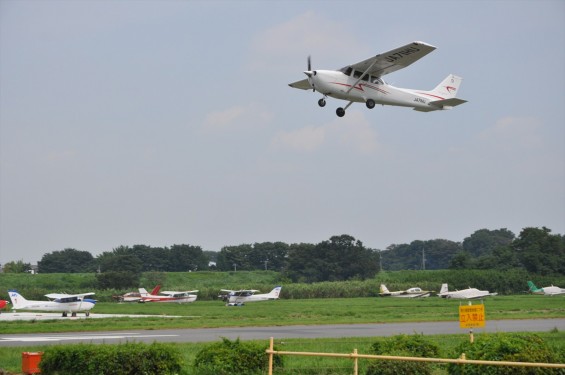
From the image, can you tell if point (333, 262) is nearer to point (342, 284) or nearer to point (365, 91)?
point (342, 284)

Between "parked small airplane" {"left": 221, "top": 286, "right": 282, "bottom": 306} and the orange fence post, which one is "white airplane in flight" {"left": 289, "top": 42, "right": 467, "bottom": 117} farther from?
"parked small airplane" {"left": 221, "top": 286, "right": 282, "bottom": 306}

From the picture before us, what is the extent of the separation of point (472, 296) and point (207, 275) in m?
54.1

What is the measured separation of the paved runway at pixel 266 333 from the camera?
96.8 ft

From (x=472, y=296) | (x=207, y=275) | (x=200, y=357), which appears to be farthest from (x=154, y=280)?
(x=200, y=357)

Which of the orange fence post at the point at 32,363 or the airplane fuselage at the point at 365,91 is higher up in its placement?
the airplane fuselage at the point at 365,91

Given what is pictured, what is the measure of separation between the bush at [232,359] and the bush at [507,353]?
4.05 meters

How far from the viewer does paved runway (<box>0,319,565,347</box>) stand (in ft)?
96.8

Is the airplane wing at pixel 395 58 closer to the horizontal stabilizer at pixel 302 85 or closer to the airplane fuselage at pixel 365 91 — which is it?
the airplane fuselage at pixel 365 91

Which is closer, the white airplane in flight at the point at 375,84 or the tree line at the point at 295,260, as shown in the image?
the white airplane in flight at the point at 375,84

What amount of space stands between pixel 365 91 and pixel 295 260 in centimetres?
8718

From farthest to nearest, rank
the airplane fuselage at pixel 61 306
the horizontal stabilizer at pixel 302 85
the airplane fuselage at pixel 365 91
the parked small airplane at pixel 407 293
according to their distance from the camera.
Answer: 1. the parked small airplane at pixel 407 293
2. the airplane fuselage at pixel 61 306
3. the horizontal stabilizer at pixel 302 85
4. the airplane fuselage at pixel 365 91

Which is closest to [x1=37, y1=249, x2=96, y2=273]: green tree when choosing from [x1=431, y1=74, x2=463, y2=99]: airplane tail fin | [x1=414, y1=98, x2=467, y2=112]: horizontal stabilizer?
[x1=431, y1=74, x2=463, y2=99]: airplane tail fin

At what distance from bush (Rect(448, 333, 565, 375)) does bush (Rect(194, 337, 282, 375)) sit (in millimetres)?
4047

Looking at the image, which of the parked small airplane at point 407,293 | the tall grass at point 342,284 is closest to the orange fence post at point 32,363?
the tall grass at point 342,284
